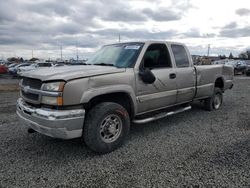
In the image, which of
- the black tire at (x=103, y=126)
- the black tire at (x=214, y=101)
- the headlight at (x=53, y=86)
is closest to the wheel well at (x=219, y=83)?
the black tire at (x=214, y=101)

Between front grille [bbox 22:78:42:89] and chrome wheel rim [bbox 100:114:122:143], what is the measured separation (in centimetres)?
117

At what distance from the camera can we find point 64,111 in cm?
342

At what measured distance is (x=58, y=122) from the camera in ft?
11.1

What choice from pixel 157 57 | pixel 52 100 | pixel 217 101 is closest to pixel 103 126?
pixel 52 100

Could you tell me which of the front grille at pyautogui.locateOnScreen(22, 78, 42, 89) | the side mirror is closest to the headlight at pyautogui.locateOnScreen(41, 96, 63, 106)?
the front grille at pyautogui.locateOnScreen(22, 78, 42, 89)

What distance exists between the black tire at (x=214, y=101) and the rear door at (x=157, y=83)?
2203 mm

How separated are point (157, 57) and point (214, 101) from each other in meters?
3.18

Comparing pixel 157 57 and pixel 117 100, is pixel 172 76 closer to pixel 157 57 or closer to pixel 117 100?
pixel 157 57

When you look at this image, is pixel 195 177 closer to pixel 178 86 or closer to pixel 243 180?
pixel 243 180

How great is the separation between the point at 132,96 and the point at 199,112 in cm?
342

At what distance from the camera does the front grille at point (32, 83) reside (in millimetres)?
3694

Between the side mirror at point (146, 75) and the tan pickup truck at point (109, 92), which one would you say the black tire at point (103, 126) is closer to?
the tan pickup truck at point (109, 92)

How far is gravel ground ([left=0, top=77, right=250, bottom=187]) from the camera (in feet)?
10.1

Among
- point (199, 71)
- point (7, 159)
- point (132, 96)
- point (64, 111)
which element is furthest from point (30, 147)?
point (199, 71)
